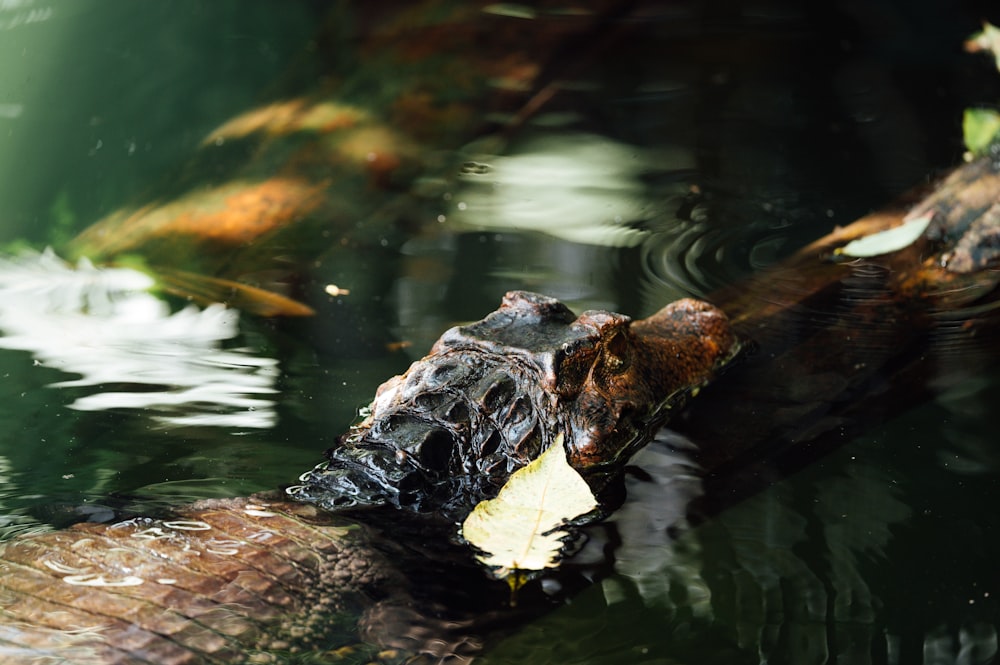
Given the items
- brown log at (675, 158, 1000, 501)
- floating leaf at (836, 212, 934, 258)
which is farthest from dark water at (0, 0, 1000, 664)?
floating leaf at (836, 212, 934, 258)

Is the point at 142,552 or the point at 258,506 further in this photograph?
the point at 258,506

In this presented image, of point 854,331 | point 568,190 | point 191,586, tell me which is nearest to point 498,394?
point 191,586

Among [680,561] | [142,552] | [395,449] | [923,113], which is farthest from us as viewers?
[923,113]

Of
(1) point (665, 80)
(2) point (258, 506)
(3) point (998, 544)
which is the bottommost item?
(3) point (998, 544)

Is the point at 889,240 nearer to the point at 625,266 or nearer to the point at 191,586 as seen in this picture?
the point at 625,266

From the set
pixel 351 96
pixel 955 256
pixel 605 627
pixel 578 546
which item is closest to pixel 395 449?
pixel 578 546

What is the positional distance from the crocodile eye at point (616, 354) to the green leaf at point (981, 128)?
7.50 feet

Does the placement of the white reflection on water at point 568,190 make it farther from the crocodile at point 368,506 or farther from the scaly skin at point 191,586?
the scaly skin at point 191,586

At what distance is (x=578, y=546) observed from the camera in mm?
2699

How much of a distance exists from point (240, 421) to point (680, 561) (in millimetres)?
1453

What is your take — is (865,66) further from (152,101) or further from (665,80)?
(152,101)

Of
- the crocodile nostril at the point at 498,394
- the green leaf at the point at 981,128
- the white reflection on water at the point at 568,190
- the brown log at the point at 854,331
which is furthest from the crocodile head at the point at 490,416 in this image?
the green leaf at the point at 981,128

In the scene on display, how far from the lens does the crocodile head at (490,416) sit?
2830 mm

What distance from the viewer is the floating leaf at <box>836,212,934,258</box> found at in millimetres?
3904
